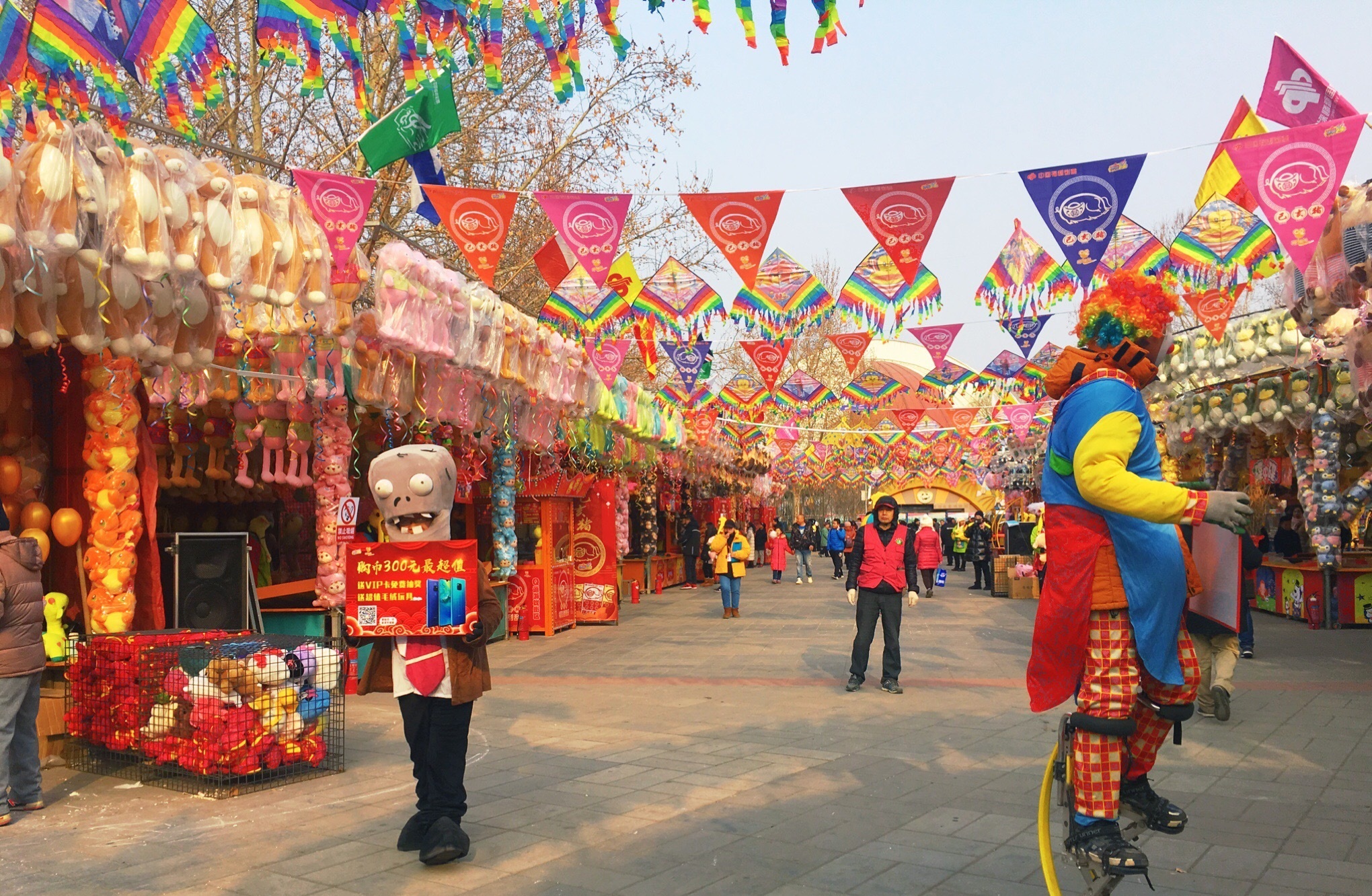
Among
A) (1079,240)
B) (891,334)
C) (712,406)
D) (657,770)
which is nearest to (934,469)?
(712,406)

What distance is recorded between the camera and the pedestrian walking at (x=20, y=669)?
5527 millimetres

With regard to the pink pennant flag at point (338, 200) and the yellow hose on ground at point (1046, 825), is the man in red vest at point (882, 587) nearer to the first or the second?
the pink pennant flag at point (338, 200)

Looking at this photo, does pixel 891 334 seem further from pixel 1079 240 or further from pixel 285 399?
pixel 285 399

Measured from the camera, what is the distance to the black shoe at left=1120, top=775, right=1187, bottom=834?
366 centimetres

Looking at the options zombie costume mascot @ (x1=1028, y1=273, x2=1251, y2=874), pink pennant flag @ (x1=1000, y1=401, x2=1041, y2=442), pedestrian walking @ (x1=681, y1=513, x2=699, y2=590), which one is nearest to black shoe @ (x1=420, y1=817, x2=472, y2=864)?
zombie costume mascot @ (x1=1028, y1=273, x2=1251, y2=874)

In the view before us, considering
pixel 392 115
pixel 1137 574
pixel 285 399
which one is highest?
pixel 392 115

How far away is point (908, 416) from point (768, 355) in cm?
960

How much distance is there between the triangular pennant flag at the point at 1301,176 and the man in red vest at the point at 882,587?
378 centimetres

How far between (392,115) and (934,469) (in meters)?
41.3

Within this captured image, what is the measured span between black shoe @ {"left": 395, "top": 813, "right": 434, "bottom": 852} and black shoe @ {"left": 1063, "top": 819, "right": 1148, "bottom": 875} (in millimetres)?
2718

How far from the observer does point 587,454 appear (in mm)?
15461

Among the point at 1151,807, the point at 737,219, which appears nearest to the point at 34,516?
the point at 737,219

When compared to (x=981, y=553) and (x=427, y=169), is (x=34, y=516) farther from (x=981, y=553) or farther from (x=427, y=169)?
(x=981, y=553)

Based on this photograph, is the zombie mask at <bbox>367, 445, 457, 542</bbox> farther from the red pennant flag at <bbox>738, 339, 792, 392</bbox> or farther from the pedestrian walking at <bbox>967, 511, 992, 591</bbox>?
the pedestrian walking at <bbox>967, 511, 992, 591</bbox>
